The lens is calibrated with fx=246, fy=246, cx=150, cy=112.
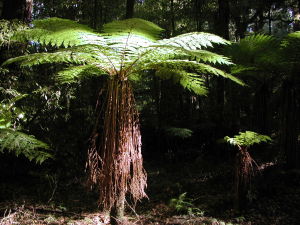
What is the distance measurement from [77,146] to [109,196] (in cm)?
456

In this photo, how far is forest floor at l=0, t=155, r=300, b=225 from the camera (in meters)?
3.44

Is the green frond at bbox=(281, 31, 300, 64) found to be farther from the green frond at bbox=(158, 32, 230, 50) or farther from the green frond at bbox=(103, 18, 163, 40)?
the green frond at bbox=(103, 18, 163, 40)

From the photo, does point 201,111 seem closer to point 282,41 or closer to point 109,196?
point 282,41

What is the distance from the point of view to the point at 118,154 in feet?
5.39

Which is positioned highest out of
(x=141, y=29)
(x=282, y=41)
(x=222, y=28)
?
(x=222, y=28)

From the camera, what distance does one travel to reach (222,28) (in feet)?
20.4

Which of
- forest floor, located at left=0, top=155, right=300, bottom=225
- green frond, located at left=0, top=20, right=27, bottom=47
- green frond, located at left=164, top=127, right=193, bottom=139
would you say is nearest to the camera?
green frond, located at left=0, top=20, right=27, bottom=47

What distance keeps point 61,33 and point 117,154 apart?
101cm

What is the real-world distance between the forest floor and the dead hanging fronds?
1.30 m

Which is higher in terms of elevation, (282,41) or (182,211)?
(282,41)

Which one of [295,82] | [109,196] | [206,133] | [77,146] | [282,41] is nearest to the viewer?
[109,196]

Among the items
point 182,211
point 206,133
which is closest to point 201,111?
point 206,133

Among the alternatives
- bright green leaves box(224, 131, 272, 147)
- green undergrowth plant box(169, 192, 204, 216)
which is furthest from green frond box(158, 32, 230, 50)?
green undergrowth plant box(169, 192, 204, 216)

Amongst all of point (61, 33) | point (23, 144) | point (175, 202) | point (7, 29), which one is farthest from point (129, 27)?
point (175, 202)
